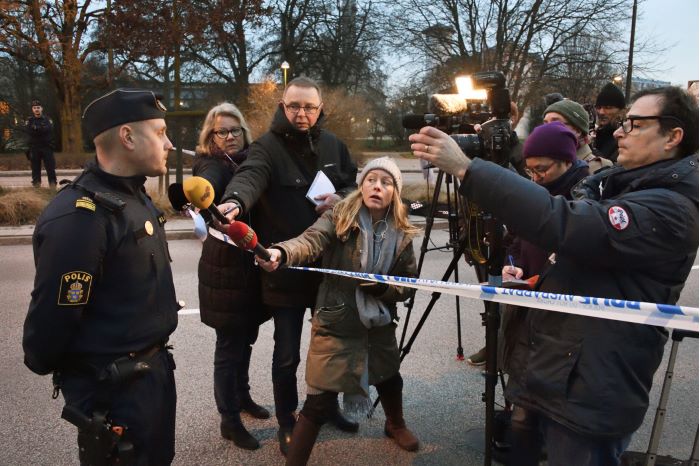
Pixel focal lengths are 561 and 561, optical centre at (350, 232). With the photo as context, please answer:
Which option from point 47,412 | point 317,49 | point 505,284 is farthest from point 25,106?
point 505,284

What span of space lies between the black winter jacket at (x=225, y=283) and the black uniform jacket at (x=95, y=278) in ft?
3.15

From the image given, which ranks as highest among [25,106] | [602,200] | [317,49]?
[317,49]

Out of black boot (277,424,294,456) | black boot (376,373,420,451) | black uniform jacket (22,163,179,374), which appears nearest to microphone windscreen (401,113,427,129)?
black uniform jacket (22,163,179,374)

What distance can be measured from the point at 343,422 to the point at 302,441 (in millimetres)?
716

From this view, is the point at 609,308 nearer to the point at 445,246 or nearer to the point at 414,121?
the point at 414,121

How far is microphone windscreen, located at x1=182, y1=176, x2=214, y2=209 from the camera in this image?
5.63 ft

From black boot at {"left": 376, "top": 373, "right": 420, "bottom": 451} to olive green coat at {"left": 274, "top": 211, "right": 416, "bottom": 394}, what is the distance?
0.52ft

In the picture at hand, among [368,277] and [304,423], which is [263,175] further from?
[304,423]

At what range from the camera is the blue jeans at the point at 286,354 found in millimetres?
2963

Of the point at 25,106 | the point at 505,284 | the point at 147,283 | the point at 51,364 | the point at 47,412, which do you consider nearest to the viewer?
the point at 51,364

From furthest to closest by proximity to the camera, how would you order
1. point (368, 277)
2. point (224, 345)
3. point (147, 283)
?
1. point (224, 345)
2. point (368, 277)
3. point (147, 283)

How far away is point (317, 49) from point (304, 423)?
3212 centimetres

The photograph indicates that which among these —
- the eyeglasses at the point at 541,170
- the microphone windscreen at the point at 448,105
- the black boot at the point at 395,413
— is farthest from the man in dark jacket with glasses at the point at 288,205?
the eyeglasses at the point at 541,170

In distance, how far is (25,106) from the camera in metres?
30.0
